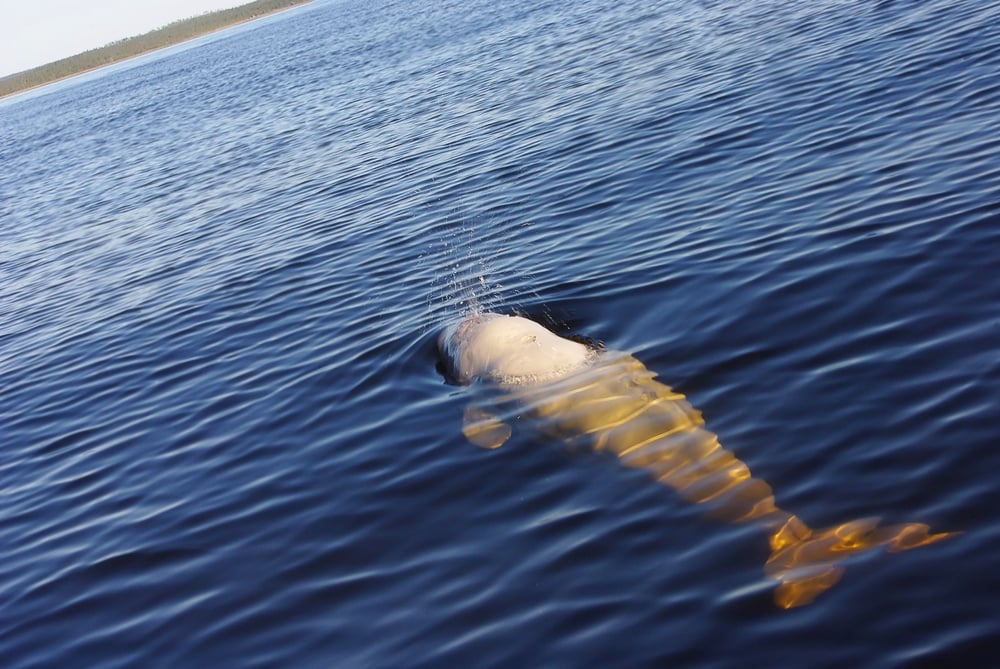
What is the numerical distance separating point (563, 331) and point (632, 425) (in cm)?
286

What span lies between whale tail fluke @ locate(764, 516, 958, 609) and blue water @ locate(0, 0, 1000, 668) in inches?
5.2

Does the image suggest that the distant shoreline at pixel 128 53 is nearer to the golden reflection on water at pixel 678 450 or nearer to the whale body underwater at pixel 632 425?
the whale body underwater at pixel 632 425

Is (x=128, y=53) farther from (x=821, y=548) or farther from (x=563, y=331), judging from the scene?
(x=821, y=548)

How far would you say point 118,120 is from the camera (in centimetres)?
5153

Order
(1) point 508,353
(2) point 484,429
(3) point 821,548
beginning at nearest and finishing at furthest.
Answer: (3) point 821,548 → (2) point 484,429 → (1) point 508,353

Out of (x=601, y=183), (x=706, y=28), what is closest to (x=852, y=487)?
(x=601, y=183)

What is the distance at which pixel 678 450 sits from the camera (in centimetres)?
805

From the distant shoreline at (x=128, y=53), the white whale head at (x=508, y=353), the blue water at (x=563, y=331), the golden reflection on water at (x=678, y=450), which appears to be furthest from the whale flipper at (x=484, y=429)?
the distant shoreline at (x=128, y=53)

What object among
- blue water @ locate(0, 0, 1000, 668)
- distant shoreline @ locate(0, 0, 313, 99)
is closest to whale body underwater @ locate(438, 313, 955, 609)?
blue water @ locate(0, 0, 1000, 668)

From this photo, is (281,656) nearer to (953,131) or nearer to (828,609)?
(828,609)

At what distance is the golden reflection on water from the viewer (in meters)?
6.28

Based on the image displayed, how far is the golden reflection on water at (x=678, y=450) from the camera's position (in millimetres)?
6277

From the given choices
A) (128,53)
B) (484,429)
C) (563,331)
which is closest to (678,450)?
(484,429)

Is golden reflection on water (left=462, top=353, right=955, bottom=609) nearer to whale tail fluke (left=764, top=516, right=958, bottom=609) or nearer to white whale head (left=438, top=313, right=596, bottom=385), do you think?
whale tail fluke (left=764, top=516, right=958, bottom=609)
